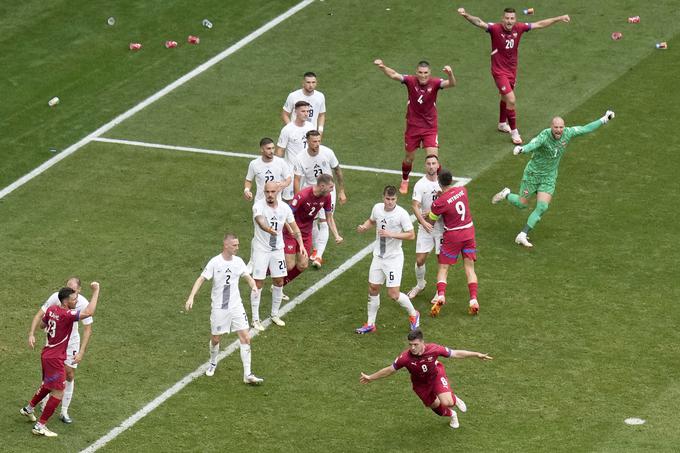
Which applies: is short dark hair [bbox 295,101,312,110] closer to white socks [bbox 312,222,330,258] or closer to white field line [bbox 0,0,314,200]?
white socks [bbox 312,222,330,258]

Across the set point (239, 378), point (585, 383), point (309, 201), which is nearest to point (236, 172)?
point (309, 201)

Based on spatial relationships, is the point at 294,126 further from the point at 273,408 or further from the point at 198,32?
the point at 198,32

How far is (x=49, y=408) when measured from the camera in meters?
20.8

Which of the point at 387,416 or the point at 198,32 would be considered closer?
the point at 387,416

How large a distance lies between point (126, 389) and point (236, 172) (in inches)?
341

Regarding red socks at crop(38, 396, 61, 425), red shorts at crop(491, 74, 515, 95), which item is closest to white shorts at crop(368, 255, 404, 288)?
red socks at crop(38, 396, 61, 425)

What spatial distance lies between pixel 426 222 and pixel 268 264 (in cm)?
274

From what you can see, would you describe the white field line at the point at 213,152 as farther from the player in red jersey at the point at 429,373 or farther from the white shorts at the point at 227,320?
the player in red jersey at the point at 429,373

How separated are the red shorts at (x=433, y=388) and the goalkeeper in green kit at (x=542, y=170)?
6461mm

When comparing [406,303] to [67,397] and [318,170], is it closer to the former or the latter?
[318,170]

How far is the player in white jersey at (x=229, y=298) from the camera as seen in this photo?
72.1 ft

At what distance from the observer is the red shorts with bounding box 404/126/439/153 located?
28625 mm

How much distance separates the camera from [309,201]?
24469 mm

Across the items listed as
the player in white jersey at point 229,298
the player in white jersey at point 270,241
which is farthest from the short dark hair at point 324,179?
the player in white jersey at point 229,298
